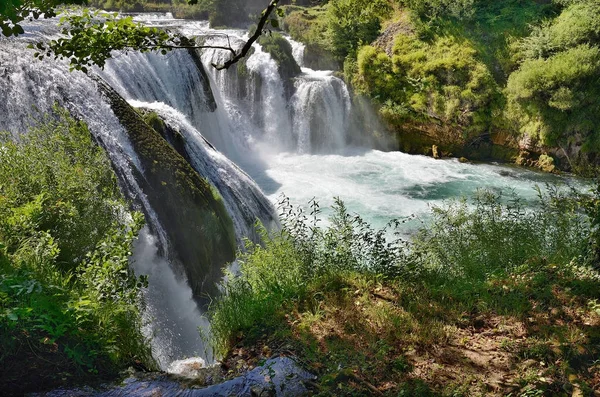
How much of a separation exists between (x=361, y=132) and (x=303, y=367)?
1424 centimetres

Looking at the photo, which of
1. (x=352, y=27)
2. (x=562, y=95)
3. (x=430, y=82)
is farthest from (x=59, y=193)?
(x=352, y=27)

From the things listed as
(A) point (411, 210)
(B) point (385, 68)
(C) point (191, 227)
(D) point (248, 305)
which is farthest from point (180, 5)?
(D) point (248, 305)

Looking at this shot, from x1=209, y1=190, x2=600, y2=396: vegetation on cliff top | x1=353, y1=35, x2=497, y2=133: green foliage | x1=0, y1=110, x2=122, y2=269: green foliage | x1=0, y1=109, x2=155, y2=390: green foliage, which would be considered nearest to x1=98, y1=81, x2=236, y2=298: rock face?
x1=0, y1=109, x2=155, y2=390: green foliage

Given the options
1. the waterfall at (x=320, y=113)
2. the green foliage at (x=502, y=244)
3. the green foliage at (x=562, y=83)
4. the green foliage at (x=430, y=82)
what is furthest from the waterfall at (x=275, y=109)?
the green foliage at (x=502, y=244)

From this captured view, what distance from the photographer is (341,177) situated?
14188 millimetres

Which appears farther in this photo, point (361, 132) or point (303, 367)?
point (361, 132)

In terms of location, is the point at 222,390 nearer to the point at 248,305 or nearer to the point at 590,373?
the point at 248,305

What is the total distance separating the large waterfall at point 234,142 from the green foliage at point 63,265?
30.0 inches

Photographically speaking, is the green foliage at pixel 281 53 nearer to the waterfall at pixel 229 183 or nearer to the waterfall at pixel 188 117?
the waterfall at pixel 188 117

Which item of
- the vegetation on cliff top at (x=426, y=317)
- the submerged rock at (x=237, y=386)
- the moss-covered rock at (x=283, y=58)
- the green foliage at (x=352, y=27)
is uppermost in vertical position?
the green foliage at (x=352, y=27)

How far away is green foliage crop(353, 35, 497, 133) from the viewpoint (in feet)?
48.5

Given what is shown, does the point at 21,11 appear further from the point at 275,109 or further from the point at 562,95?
the point at 562,95

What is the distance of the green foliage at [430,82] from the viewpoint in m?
14.8

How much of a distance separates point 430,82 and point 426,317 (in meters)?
13.1
